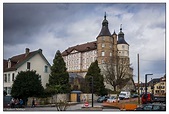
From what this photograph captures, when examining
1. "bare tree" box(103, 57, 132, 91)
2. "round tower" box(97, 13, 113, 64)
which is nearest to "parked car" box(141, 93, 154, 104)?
"bare tree" box(103, 57, 132, 91)

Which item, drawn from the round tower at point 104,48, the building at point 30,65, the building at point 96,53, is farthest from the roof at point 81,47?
the building at point 30,65

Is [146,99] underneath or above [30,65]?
underneath

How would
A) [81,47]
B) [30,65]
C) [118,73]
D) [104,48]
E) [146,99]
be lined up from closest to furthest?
[146,99] < [30,65] < [118,73] < [81,47] < [104,48]

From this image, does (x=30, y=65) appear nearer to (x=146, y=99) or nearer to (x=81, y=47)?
(x=146, y=99)

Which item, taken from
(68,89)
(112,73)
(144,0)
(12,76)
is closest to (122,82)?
(112,73)

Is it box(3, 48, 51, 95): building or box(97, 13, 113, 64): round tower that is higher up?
box(97, 13, 113, 64): round tower

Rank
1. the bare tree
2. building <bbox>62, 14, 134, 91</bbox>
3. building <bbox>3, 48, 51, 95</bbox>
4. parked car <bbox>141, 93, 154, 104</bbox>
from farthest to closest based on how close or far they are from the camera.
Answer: building <bbox>62, 14, 134, 91</bbox> → the bare tree → parked car <bbox>141, 93, 154, 104</bbox> → building <bbox>3, 48, 51, 95</bbox>

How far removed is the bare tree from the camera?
2761cm

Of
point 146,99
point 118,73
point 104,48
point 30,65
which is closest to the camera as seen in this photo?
point 146,99

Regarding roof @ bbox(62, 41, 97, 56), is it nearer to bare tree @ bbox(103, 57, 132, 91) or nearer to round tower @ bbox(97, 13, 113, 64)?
round tower @ bbox(97, 13, 113, 64)

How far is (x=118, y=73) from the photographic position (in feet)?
93.7

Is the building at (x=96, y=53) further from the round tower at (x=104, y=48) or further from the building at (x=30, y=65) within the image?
the building at (x=30, y=65)

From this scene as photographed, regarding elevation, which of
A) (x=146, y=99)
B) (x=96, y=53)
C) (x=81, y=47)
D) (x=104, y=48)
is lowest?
(x=146, y=99)

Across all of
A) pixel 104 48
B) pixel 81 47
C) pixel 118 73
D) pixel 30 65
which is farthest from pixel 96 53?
pixel 30 65
